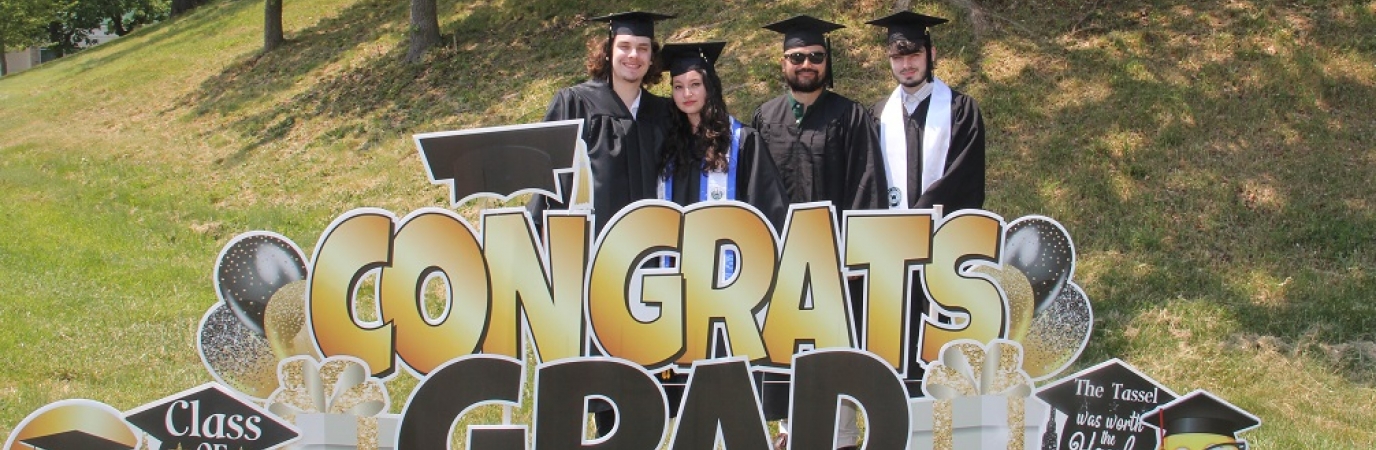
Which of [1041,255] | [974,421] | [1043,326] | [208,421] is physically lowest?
[974,421]

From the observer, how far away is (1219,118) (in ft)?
26.4

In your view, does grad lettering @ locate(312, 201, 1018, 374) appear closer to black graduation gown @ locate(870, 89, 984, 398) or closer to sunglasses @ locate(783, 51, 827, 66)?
black graduation gown @ locate(870, 89, 984, 398)

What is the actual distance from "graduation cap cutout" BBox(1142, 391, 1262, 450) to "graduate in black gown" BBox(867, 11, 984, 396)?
826 millimetres

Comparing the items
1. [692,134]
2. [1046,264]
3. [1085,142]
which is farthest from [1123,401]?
[1085,142]

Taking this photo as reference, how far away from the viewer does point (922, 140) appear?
438 cm

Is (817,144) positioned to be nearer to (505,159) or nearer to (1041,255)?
(1041,255)

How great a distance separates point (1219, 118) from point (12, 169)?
505 inches

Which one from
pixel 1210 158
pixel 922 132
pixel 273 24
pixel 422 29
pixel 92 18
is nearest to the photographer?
pixel 922 132

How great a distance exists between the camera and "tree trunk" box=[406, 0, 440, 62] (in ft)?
45.3

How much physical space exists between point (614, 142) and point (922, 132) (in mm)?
1165

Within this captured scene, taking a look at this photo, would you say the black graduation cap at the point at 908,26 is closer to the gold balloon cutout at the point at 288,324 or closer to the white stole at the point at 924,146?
the white stole at the point at 924,146

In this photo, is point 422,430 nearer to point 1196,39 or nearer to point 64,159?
point 1196,39

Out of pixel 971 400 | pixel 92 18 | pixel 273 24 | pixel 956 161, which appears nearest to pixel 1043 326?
pixel 971 400

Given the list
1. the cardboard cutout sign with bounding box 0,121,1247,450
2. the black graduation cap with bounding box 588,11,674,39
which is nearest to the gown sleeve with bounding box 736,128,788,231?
the cardboard cutout sign with bounding box 0,121,1247,450
